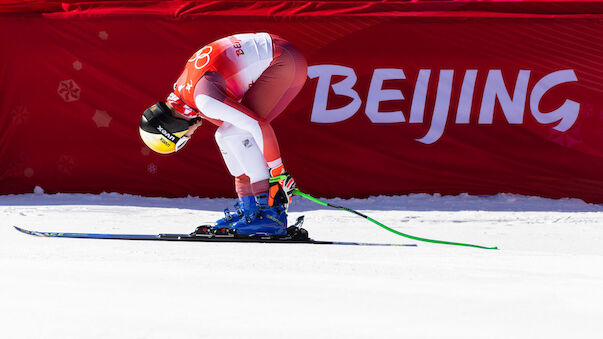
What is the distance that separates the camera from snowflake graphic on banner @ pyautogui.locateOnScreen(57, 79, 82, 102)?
7320mm

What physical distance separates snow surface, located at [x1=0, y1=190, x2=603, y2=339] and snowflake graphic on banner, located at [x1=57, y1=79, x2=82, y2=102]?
2007 mm

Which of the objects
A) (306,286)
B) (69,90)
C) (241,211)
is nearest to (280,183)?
(241,211)

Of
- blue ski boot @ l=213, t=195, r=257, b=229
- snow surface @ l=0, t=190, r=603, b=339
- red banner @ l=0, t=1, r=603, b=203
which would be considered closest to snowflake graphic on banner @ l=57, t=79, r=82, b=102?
red banner @ l=0, t=1, r=603, b=203

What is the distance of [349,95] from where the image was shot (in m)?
7.24

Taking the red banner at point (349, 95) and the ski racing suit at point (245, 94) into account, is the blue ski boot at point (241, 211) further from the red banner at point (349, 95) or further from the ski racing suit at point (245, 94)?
the red banner at point (349, 95)

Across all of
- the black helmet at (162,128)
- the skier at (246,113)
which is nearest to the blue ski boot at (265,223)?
the skier at (246,113)

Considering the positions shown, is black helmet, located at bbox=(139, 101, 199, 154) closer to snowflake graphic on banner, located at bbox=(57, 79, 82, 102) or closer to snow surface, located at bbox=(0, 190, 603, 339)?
snow surface, located at bbox=(0, 190, 603, 339)

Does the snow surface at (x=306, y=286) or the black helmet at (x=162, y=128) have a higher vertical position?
the black helmet at (x=162, y=128)

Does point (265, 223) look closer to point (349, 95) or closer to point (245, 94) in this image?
point (245, 94)

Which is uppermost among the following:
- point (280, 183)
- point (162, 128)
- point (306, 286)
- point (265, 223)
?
point (162, 128)

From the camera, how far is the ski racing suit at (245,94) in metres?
4.39

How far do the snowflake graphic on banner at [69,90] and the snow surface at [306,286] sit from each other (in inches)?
79.0

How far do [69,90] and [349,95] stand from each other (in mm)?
2704

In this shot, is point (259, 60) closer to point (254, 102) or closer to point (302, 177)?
point (254, 102)
